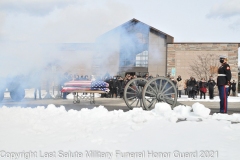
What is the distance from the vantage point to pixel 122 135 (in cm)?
638

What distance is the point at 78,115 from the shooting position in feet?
28.1

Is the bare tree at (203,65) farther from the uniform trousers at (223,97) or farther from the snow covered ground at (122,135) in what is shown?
the snow covered ground at (122,135)

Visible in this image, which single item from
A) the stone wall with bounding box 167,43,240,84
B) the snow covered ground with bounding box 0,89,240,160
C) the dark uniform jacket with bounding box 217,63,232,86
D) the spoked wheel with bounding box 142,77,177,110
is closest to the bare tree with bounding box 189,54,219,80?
the stone wall with bounding box 167,43,240,84

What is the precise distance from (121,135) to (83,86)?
7696 millimetres

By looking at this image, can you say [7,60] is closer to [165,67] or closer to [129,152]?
[129,152]

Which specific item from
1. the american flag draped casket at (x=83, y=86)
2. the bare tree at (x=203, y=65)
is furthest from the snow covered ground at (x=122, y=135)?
the bare tree at (x=203, y=65)

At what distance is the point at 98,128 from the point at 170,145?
1783mm

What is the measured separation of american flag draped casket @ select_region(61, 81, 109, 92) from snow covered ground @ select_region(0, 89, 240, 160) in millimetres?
5044

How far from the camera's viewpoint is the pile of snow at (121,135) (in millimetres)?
5391

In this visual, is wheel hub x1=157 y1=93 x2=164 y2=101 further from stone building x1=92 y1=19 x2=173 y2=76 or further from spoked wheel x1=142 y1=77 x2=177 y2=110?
stone building x1=92 y1=19 x2=173 y2=76

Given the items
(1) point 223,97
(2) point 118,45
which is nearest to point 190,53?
(2) point 118,45

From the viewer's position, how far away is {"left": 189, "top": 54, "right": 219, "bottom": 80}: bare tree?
32.7 m

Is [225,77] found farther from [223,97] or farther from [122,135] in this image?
[122,135]

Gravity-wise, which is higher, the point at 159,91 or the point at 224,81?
the point at 224,81
